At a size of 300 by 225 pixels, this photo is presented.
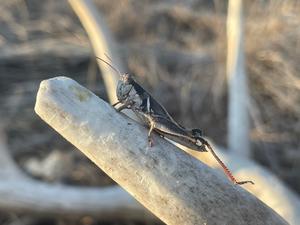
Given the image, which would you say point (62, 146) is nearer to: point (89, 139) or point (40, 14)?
point (40, 14)

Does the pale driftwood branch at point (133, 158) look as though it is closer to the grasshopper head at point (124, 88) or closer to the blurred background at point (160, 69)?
the grasshopper head at point (124, 88)

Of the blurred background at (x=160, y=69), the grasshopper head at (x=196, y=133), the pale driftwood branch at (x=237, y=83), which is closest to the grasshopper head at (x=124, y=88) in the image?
the grasshopper head at (x=196, y=133)

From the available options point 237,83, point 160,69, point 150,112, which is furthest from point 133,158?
point 160,69

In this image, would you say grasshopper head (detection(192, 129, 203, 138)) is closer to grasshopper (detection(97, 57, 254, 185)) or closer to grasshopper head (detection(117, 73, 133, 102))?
grasshopper (detection(97, 57, 254, 185))

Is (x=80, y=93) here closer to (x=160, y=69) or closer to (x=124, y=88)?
(x=124, y=88)

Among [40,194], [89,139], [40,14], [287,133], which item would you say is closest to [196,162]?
[89,139]

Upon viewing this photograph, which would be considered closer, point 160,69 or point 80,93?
point 80,93
